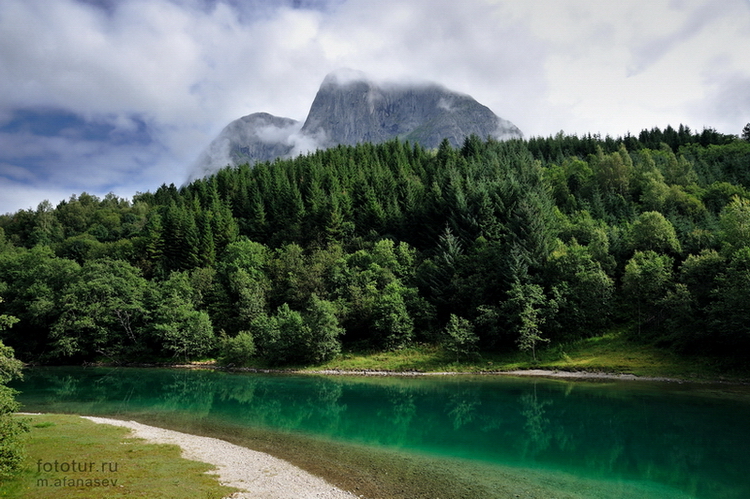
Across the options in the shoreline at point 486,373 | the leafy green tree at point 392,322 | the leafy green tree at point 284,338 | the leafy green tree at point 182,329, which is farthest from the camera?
the leafy green tree at point 182,329

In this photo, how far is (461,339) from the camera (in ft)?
186

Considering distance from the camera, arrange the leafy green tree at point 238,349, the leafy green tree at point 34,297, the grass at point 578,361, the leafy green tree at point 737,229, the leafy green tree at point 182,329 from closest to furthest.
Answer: the grass at point 578,361 < the leafy green tree at point 737,229 < the leafy green tree at point 238,349 < the leafy green tree at point 182,329 < the leafy green tree at point 34,297

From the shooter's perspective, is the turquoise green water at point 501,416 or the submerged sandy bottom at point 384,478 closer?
the submerged sandy bottom at point 384,478

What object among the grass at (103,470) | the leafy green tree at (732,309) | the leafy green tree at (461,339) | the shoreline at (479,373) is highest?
the leafy green tree at (732,309)

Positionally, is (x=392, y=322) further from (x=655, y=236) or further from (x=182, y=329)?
(x=655, y=236)

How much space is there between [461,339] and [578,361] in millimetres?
15155

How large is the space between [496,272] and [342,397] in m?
34.3

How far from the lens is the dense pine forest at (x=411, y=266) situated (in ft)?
186

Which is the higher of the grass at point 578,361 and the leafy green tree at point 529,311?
the leafy green tree at point 529,311

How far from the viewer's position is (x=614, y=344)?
178 ft

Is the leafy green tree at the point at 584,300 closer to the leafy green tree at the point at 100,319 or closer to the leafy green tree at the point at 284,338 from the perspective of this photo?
the leafy green tree at the point at 284,338

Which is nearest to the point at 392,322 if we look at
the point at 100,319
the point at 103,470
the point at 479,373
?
the point at 479,373

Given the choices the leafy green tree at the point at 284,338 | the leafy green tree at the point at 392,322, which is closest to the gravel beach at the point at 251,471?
the leafy green tree at the point at 284,338

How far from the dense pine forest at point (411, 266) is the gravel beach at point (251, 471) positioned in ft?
81.4
